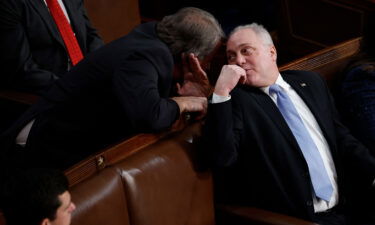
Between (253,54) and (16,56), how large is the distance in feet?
2.54

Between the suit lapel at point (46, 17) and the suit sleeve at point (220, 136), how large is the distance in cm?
76

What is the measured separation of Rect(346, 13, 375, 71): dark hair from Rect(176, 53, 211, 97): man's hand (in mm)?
482

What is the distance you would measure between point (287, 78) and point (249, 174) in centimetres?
32

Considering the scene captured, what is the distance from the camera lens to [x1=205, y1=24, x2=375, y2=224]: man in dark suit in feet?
4.83

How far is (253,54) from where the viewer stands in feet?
5.25

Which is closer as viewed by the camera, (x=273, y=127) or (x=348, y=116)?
(x=273, y=127)

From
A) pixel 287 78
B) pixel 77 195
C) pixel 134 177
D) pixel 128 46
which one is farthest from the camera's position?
pixel 287 78

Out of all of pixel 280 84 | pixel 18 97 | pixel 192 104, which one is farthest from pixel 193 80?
pixel 18 97

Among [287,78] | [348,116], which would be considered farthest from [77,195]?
[348,116]

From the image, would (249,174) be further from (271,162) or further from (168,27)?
(168,27)

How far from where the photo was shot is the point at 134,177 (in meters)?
1.32

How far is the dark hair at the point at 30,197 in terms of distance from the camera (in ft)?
3.18

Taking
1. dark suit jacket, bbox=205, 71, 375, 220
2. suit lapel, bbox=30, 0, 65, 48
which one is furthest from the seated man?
suit lapel, bbox=30, 0, 65, 48

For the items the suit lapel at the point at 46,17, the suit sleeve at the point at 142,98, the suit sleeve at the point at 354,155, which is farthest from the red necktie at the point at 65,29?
the suit sleeve at the point at 354,155
